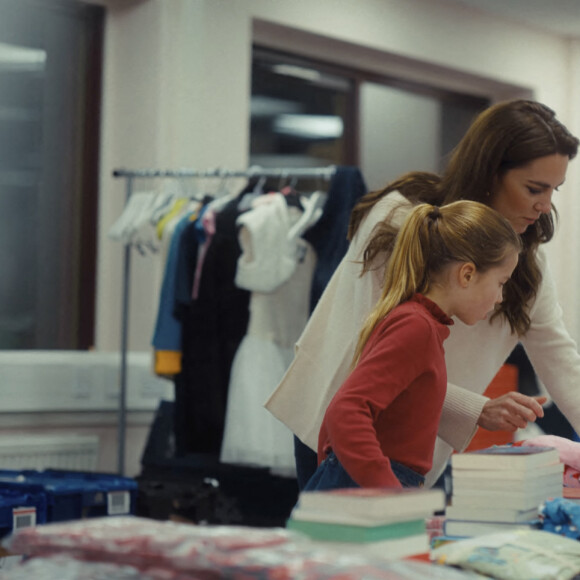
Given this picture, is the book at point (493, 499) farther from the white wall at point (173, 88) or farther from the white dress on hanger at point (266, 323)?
the white wall at point (173, 88)

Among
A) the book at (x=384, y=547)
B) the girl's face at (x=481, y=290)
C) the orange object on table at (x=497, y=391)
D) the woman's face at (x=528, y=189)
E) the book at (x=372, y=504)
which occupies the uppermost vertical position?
the woman's face at (x=528, y=189)

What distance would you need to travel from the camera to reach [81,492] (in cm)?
308

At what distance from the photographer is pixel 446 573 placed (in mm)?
948

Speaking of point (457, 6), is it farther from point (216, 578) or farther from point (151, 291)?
point (216, 578)

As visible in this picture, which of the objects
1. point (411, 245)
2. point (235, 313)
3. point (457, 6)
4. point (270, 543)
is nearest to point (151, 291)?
point (235, 313)

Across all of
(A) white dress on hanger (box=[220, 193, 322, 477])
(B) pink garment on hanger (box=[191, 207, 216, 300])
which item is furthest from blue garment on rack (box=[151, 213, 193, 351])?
(A) white dress on hanger (box=[220, 193, 322, 477])

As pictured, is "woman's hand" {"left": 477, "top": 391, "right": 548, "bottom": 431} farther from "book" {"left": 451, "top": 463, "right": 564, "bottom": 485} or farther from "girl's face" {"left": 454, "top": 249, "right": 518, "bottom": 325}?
"book" {"left": 451, "top": 463, "right": 564, "bottom": 485}

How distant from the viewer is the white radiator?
3.77 meters

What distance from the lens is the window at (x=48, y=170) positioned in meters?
4.14

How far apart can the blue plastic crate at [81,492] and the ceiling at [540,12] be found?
10.5ft

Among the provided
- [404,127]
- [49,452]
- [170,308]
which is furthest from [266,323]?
[404,127]

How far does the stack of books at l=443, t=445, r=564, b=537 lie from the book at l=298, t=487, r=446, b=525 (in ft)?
0.96

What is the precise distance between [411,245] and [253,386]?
187cm

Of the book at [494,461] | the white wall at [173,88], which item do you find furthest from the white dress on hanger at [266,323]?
the book at [494,461]
